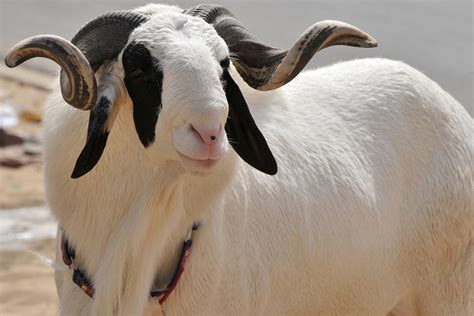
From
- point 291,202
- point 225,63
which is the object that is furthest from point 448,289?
point 225,63

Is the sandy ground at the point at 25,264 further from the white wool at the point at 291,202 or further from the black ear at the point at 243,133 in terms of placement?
the black ear at the point at 243,133

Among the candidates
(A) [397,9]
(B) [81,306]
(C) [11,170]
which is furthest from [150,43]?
(A) [397,9]

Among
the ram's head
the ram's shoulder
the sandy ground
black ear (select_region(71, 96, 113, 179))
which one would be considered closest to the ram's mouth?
the ram's head

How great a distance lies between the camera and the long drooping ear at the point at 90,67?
3.90m

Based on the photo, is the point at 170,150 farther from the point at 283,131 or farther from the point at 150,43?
the point at 283,131

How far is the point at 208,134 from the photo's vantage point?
12.2 ft

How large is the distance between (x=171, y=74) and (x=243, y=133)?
1.62 ft

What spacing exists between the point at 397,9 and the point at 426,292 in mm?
7607

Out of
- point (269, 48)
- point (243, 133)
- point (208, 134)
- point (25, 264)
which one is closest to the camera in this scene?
point (208, 134)

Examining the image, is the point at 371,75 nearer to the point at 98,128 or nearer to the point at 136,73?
the point at 136,73

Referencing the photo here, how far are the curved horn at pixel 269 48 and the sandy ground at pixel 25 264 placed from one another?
303 cm

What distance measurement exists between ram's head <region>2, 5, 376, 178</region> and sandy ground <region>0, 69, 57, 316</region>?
3.07m

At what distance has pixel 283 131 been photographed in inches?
197

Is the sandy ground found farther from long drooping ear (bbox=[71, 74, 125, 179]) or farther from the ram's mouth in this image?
the ram's mouth
